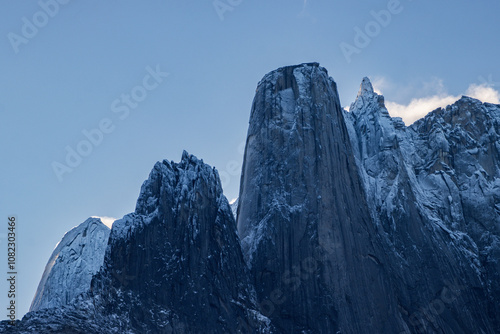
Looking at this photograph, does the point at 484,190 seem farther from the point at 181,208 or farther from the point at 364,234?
the point at 181,208

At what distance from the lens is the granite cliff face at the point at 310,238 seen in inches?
1970

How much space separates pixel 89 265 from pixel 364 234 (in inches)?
1291

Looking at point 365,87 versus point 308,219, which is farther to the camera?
point 365,87

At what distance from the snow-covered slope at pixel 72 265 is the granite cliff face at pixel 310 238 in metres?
0.44

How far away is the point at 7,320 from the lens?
43.1 meters

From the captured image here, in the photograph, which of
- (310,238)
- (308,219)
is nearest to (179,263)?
(310,238)

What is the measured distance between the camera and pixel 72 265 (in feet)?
246

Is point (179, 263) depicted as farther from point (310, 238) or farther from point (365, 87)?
point (365, 87)

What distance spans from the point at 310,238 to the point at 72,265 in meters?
30.7

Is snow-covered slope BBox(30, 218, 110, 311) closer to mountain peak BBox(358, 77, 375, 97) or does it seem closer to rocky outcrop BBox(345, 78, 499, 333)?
rocky outcrop BBox(345, 78, 499, 333)

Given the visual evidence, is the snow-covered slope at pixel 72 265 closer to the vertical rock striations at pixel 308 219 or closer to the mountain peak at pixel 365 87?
the vertical rock striations at pixel 308 219

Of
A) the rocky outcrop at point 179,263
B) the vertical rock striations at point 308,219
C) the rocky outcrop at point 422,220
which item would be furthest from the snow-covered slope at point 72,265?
the rocky outcrop at point 422,220

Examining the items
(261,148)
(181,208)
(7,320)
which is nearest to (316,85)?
(261,148)

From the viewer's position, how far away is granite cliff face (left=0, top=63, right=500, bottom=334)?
50.0 m
